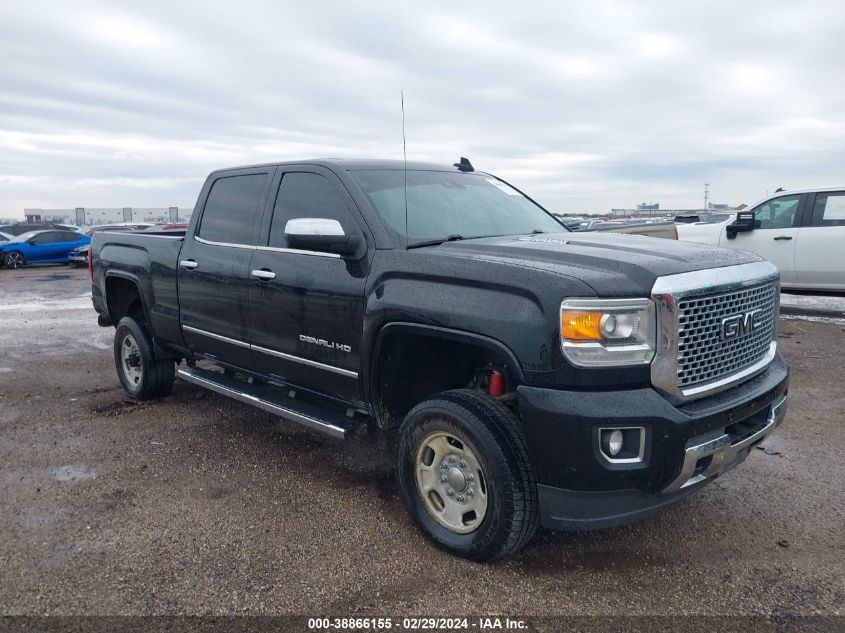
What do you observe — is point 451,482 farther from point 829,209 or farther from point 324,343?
point 829,209

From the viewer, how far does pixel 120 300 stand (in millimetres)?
6512

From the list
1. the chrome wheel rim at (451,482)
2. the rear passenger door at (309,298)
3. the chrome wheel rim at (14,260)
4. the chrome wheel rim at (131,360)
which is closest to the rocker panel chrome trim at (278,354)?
the rear passenger door at (309,298)

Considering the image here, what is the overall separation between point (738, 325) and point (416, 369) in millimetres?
1619

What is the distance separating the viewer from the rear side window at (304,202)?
163 inches

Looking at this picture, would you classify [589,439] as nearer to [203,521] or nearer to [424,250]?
[424,250]

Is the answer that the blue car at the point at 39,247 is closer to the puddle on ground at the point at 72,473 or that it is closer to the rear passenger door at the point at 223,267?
the rear passenger door at the point at 223,267

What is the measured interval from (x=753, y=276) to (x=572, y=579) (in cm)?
168

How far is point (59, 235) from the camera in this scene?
2411 centimetres

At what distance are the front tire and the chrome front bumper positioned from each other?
0.64m

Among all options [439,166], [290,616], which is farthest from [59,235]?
[290,616]

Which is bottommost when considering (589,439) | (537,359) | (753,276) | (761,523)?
(761,523)

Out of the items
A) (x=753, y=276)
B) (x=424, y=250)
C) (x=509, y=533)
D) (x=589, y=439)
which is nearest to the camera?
(x=589, y=439)

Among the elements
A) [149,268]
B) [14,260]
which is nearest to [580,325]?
[149,268]

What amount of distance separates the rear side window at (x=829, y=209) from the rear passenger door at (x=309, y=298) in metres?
8.59
